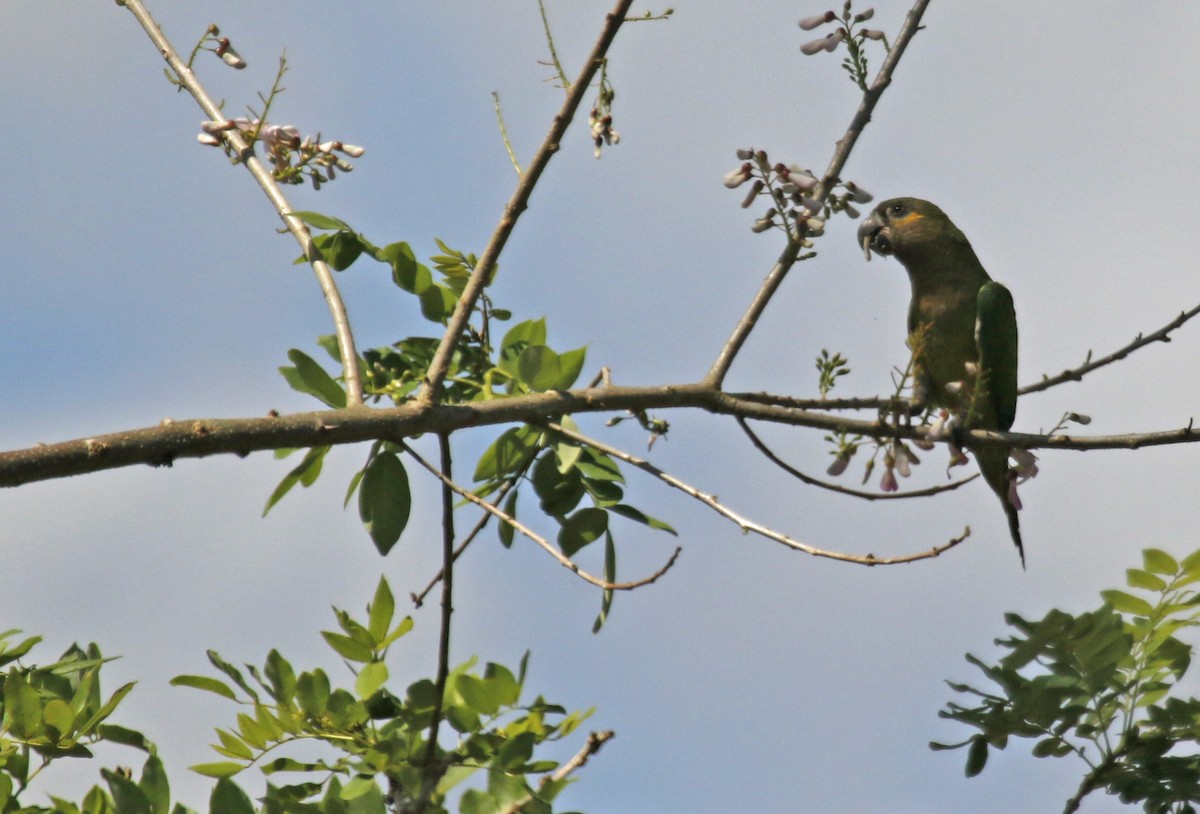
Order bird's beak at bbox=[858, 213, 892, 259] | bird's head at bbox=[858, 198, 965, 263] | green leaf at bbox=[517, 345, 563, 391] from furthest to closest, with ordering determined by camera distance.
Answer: bird's beak at bbox=[858, 213, 892, 259]
bird's head at bbox=[858, 198, 965, 263]
green leaf at bbox=[517, 345, 563, 391]

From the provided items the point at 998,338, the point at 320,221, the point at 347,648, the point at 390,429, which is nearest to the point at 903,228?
the point at 998,338

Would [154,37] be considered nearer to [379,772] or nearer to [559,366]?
[559,366]

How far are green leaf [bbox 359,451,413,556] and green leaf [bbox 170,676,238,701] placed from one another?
490 millimetres

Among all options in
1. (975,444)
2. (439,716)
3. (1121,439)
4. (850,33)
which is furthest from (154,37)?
(1121,439)

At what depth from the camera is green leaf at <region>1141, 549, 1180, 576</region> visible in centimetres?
348

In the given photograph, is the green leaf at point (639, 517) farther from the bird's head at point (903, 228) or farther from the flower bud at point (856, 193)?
the bird's head at point (903, 228)

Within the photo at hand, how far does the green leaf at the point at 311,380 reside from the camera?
2.88 meters

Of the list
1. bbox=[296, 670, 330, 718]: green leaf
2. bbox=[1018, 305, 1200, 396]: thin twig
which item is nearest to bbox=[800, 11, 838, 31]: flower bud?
bbox=[1018, 305, 1200, 396]: thin twig

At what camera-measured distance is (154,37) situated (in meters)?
4.03

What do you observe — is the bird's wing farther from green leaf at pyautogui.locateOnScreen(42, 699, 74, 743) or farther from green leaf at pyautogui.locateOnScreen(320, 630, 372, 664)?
green leaf at pyautogui.locateOnScreen(42, 699, 74, 743)

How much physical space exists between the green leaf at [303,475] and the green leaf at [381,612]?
0.47 metres

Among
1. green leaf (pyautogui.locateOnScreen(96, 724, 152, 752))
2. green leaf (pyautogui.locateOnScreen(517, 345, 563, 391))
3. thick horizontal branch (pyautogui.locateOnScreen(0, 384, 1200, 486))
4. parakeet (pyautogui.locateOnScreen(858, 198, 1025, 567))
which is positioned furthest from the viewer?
parakeet (pyautogui.locateOnScreen(858, 198, 1025, 567))

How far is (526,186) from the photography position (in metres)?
2.79

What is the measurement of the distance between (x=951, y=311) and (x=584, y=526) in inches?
153
